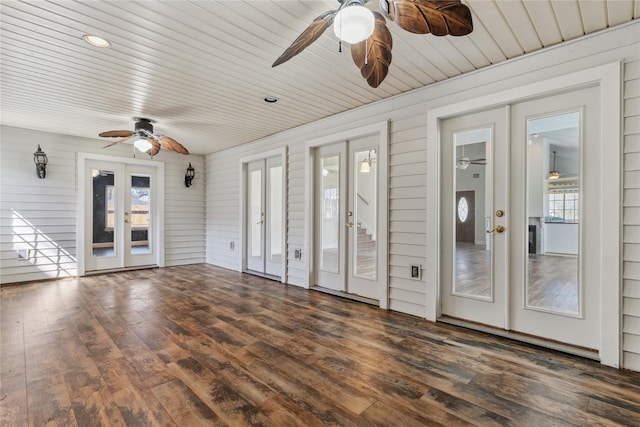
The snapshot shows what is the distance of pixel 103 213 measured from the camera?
5824 mm

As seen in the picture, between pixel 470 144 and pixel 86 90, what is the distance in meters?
4.22

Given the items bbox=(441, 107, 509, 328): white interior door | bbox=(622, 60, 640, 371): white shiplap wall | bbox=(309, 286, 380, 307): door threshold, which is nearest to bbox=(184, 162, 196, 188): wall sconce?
bbox=(309, 286, 380, 307): door threshold

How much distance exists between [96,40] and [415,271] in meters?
3.63

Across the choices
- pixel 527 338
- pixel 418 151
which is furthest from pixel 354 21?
pixel 527 338

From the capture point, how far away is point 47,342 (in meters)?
2.71

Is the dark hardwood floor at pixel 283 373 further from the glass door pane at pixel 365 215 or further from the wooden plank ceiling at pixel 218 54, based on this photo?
the wooden plank ceiling at pixel 218 54

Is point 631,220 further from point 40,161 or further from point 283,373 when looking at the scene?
point 40,161

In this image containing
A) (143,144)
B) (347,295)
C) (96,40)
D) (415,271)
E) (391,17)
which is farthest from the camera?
(143,144)

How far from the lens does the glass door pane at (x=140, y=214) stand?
6.19 meters

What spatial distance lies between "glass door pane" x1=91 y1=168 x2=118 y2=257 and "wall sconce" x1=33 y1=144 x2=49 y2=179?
0.71 meters

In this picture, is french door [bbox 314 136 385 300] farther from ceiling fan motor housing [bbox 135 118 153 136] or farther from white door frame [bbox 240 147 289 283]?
ceiling fan motor housing [bbox 135 118 153 136]

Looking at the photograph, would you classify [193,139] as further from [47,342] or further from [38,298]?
[47,342]

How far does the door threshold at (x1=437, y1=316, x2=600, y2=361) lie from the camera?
2.39 m

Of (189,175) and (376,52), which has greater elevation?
(376,52)
